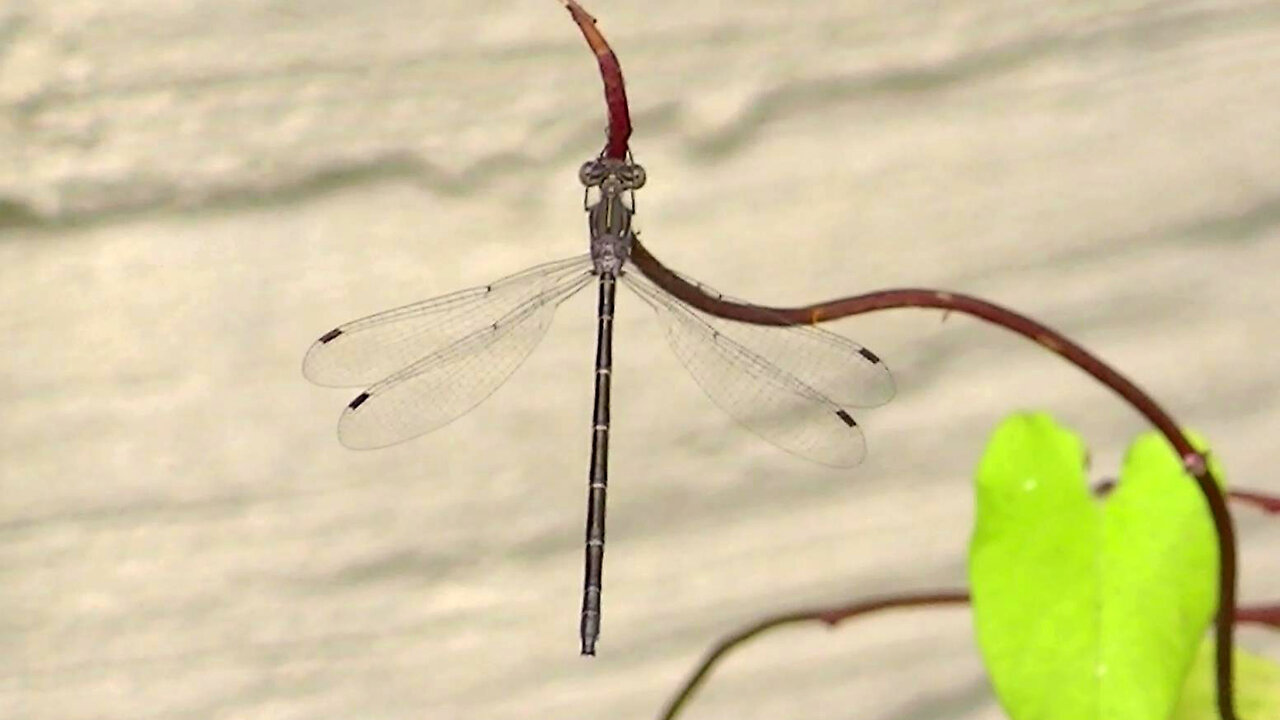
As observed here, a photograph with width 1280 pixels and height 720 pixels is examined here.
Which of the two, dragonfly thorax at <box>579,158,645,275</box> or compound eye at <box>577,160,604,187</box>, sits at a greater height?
compound eye at <box>577,160,604,187</box>

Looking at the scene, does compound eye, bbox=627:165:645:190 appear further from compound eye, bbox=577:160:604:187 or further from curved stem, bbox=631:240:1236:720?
curved stem, bbox=631:240:1236:720

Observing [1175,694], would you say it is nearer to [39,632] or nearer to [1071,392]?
[1071,392]

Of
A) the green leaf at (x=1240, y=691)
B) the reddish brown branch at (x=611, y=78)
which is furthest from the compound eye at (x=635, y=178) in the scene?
the green leaf at (x=1240, y=691)

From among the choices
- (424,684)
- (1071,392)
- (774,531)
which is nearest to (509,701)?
(424,684)

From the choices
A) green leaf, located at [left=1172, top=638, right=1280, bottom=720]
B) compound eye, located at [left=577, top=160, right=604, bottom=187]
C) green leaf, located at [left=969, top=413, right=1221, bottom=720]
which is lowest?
green leaf, located at [left=1172, top=638, right=1280, bottom=720]

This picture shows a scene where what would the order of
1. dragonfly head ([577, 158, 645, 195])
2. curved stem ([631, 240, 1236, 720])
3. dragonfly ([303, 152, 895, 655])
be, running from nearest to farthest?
curved stem ([631, 240, 1236, 720]) → dragonfly head ([577, 158, 645, 195]) → dragonfly ([303, 152, 895, 655])

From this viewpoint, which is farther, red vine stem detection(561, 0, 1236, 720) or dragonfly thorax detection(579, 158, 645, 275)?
dragonfly thorax detection(579, 158, 645, 275)

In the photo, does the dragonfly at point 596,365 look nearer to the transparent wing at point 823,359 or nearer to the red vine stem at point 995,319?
the transparent wing at point 823,359

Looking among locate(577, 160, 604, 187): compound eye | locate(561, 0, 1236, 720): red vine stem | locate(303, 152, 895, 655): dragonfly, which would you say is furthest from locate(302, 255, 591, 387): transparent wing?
locate(561, 0, 1236, 720): red vine stem
